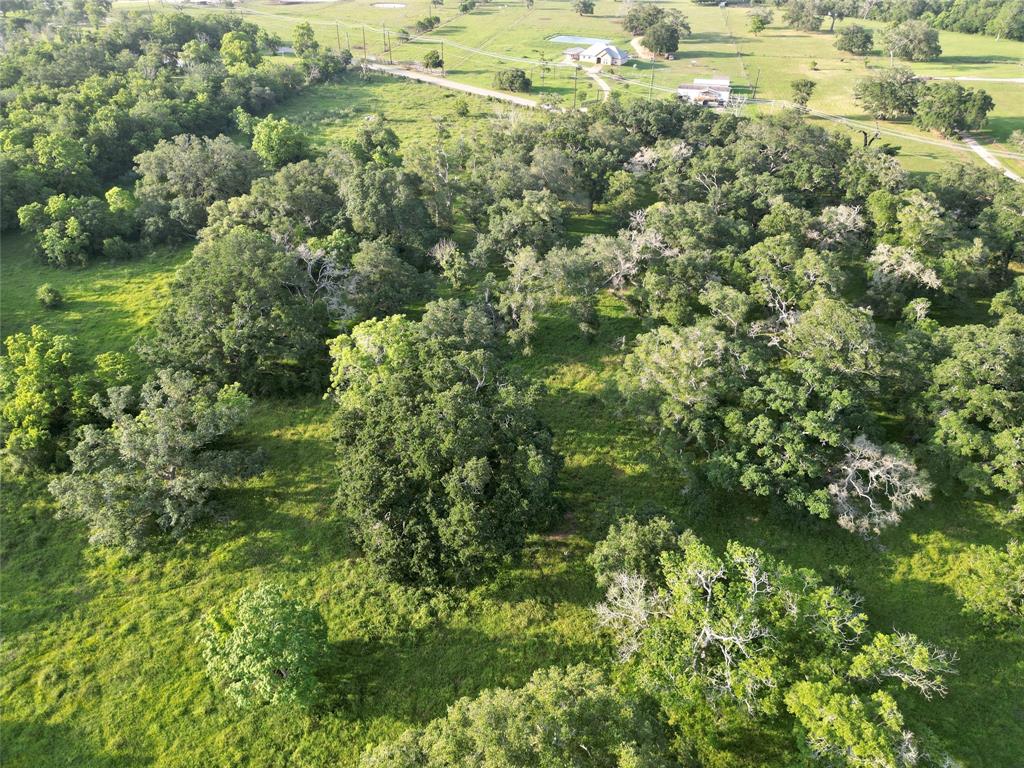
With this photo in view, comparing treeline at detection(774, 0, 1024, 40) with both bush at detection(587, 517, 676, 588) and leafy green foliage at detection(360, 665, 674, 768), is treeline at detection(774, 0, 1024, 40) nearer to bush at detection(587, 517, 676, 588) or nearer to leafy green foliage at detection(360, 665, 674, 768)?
bush at detection(587, 517, 676, 588)

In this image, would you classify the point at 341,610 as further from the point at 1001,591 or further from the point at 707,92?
the point at 707,92

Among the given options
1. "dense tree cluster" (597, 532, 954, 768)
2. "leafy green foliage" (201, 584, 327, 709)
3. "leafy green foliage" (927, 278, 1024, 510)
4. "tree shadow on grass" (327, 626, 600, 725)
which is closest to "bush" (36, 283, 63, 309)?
"leafy green foliage" (201, 584, 327, 709)

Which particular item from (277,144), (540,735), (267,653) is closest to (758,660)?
(540,735)

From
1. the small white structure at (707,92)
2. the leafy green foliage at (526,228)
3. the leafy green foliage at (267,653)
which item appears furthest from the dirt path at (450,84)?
the leafy green foliage at (267,653)

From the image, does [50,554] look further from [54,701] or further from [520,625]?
[520,625]

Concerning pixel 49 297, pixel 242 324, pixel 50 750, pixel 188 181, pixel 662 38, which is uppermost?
pixel 662 38

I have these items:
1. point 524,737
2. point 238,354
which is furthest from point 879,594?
point 238,354
